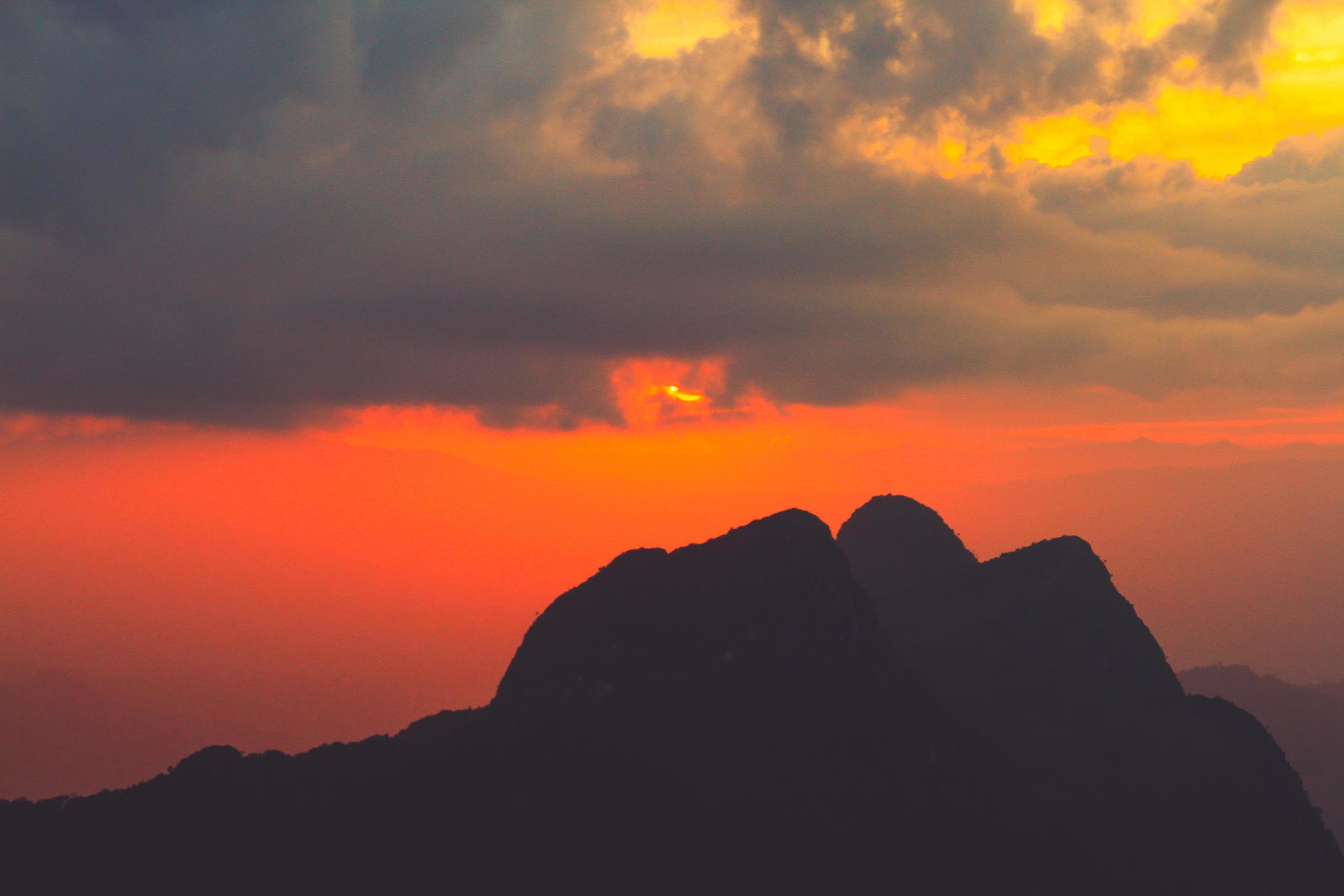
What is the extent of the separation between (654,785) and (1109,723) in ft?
226

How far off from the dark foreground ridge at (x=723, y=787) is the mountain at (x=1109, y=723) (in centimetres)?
41

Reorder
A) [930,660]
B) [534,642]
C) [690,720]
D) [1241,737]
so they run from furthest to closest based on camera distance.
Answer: [930,660] < [1241,737] < [534,642] < [690,720]

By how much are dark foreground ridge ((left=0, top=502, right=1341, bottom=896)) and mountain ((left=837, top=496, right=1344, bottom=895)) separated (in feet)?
1.36

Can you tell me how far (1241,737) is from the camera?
367ft

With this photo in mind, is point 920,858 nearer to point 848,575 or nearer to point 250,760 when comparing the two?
point 848,575

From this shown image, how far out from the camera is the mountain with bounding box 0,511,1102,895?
224ft

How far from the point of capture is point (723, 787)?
76.6m

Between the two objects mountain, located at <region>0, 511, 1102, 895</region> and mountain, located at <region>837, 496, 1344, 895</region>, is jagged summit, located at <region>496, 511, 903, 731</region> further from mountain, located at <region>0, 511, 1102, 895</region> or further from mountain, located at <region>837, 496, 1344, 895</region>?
mountain, located at <region>837, 496, 1344, 895</region>

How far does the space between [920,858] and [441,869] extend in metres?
38.2

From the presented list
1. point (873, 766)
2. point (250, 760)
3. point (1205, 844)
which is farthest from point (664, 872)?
point (1205, 844)

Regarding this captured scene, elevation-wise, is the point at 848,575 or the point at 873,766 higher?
the point at 848,575

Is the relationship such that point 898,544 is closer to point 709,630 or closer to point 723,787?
point 709,630

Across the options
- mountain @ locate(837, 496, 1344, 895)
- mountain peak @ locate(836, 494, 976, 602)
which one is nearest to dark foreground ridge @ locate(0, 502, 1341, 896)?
mountain @ locate(837, 496, 1344, 895)

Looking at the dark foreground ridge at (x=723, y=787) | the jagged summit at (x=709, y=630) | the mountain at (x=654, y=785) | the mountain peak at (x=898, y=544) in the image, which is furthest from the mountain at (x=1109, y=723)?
the jagged summit at (x=709, y=630)
